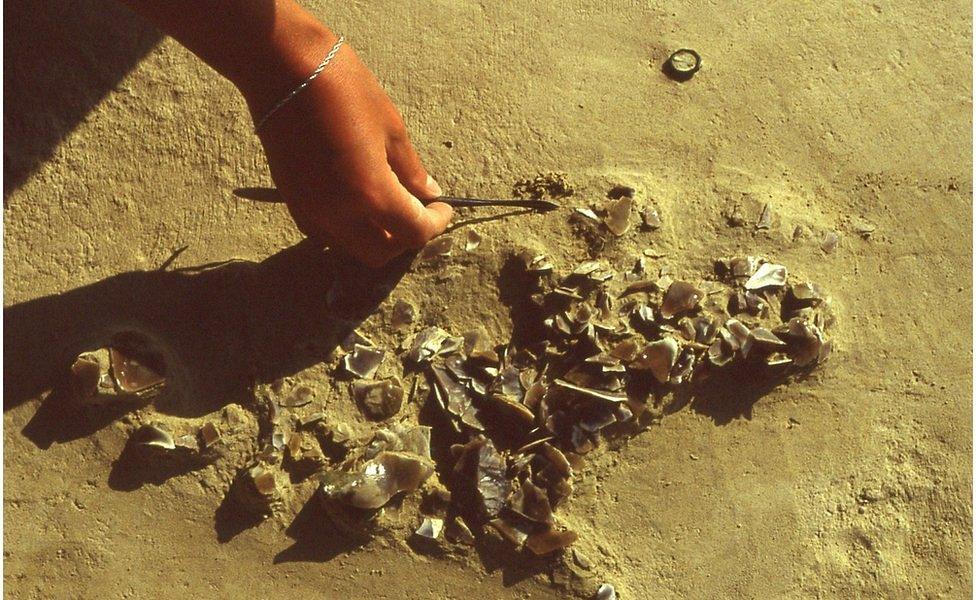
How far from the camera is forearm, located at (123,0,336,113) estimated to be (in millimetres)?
2121

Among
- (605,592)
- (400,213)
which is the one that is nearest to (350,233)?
(400,213)

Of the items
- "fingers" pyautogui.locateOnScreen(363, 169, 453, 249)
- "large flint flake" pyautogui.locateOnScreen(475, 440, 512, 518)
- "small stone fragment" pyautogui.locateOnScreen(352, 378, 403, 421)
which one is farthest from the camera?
"small stone fragment" pyautogui.locateOnScreen(352, 378, 403, 421)

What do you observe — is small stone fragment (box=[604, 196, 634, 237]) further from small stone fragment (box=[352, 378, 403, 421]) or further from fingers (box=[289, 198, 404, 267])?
small stone fragment (box=[352, 378, 403, 421])

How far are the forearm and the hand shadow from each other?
0.79m

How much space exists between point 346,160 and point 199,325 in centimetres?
95

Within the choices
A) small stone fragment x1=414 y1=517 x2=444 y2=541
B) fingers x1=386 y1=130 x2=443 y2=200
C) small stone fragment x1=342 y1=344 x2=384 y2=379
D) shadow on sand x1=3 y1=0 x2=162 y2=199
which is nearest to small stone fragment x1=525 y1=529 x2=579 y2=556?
small stone fragment x1=414 y1=517 x2=444 y2=541

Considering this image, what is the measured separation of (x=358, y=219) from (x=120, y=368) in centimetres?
100

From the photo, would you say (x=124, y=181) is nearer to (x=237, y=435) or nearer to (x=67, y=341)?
(x=67, y=341)

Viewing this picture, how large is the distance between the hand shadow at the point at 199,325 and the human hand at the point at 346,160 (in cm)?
24

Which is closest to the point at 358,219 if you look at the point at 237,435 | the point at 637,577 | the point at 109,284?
the point at 237,435

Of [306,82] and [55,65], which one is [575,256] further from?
[55,65]

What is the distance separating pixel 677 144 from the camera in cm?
312

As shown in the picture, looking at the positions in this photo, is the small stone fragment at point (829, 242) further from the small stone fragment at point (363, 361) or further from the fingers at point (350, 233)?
the small stone fragment at point (363, 361)

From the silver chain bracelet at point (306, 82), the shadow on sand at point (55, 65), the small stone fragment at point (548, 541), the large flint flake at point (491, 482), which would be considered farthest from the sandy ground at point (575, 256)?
the silver chain bracelet at point (306, 82)
